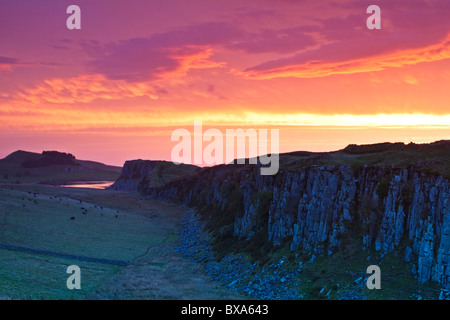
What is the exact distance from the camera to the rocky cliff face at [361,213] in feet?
119

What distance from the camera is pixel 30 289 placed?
42844 millimetres

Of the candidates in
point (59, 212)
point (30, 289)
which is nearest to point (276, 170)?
point (30, 289)

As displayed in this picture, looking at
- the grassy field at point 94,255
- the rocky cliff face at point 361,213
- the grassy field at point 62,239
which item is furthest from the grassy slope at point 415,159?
the grassy field at point 62,239

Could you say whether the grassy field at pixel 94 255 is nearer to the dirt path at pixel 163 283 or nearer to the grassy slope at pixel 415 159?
the dirt path at pixel 163 283

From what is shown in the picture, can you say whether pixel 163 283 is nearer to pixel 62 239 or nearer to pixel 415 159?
pixel 415 159

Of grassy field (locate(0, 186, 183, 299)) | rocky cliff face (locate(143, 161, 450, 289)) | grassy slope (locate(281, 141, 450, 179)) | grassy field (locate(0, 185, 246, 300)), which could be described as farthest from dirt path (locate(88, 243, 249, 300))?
grassy slope (locate(281, 141, 450, 179))

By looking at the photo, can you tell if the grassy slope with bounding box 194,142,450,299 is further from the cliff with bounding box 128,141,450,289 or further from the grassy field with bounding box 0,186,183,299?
the grassy field with bounding box 0,186,183,299

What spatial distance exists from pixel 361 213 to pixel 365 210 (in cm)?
55

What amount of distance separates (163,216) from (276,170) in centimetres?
5846

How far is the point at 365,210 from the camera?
44.3 meters

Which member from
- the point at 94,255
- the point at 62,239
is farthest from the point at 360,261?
the point at 62,239

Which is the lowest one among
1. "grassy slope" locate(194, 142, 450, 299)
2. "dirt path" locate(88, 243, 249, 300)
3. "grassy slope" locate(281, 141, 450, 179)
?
"dirt path" locate(88, 243, 249, 300)

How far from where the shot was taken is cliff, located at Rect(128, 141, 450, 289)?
36656mm
